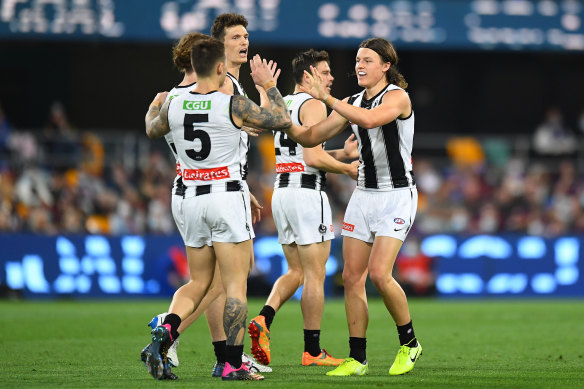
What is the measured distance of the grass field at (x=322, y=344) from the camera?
7508 mm

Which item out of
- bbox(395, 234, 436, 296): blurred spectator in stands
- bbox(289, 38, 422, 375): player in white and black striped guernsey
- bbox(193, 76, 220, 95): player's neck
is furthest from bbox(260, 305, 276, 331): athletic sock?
bbox(395, 234, 436, 296): blurred spectator in stands

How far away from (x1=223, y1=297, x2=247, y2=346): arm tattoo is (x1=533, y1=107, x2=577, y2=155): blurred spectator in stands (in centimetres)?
1638

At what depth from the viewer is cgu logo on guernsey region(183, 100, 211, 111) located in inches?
291

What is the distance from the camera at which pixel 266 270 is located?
1780cm

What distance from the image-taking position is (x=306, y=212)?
906 cm

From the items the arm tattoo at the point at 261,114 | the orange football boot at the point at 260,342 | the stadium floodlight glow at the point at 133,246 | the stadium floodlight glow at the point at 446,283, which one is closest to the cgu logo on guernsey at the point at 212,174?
the arm tattoo at the point at 261,114

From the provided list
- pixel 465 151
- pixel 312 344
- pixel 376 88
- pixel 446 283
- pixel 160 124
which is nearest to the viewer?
pixel 160 124

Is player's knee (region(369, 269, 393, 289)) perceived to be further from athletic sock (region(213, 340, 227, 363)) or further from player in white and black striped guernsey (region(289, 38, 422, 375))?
athletic sock (region(213, 340, 227, 363))

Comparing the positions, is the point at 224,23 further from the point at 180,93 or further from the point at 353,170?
the point at 353,170

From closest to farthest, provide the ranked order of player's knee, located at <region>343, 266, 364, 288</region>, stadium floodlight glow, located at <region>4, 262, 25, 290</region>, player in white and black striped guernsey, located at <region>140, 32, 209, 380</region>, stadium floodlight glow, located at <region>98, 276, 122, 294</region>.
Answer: player in white and black striped guernsey, located at <region>140, 32, 209, 380</region> → player's knee, located at <region>343, 266, 364, 288</region> → stadium floodlight glow, located at <region>4, 262, 25, 290</region> → stadium floodlight glow, located at <region>98, 276, 122, 294</region>

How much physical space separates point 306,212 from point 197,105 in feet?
6.66

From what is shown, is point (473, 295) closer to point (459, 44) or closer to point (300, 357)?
point (459, 44)

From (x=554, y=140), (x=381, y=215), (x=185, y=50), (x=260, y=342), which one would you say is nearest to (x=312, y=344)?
(x=260, y=342)

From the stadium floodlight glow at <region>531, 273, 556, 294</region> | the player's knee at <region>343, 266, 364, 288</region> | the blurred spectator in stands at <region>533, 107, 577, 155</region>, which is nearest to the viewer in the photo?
the player's knee at <region>343, 266, 364, 288</region>
